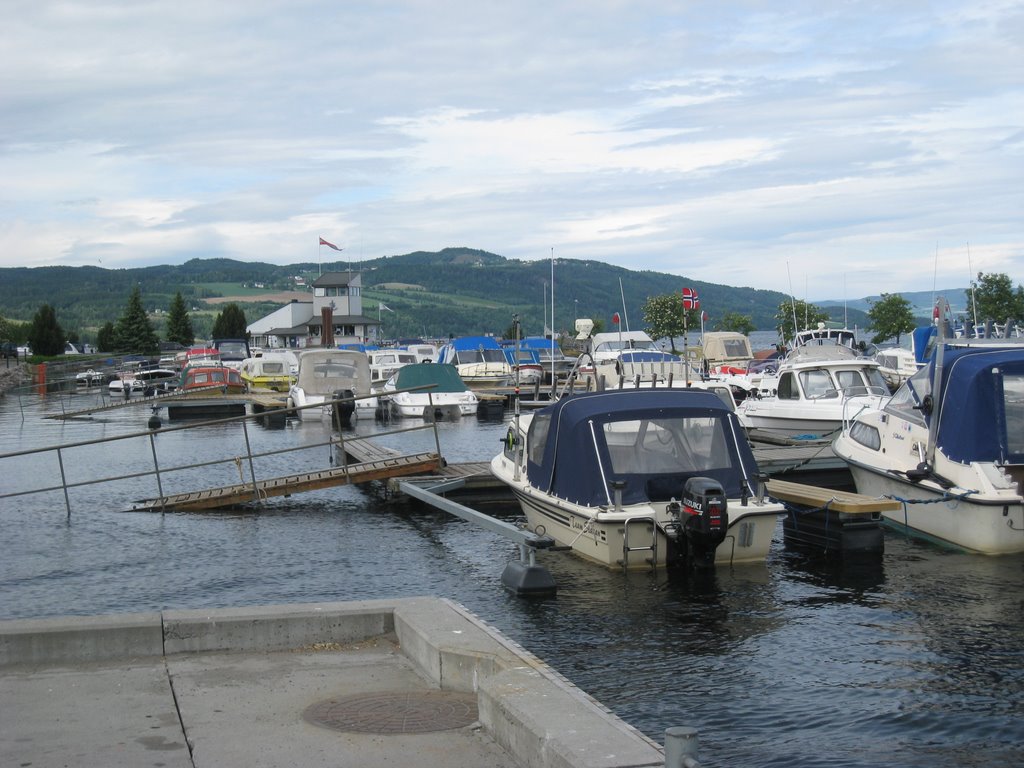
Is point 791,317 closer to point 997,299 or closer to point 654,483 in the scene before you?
point 997,299

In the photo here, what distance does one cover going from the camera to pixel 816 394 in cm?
Answer: 3102

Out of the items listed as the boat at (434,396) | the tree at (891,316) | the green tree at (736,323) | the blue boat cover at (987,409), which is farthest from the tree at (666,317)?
the blue boat cover at (987,409)

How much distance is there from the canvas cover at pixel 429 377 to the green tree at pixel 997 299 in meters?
27.2

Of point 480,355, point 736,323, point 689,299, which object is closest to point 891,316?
point 736,323

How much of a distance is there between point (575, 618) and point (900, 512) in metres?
7.32

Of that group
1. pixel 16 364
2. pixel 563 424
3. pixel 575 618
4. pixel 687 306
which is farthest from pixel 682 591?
pixel 16 364

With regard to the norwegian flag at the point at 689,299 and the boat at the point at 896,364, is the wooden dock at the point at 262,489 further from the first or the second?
the boat at the point at 896,364

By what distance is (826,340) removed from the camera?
45812mm

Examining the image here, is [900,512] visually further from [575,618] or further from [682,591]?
[575,618]

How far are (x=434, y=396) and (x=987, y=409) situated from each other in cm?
3004

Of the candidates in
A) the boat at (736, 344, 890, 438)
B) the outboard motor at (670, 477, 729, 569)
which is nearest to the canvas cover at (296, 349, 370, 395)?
the boat at (736, 344, 890, 438)

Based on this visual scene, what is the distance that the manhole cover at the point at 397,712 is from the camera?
24.4ft

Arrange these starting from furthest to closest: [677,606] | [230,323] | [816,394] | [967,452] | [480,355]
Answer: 1. [230,323]
2. [480,355]
3. [816,394]
4. [967,452]
5. [677,606]

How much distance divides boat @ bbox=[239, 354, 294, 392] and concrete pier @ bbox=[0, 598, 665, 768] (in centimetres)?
4830
